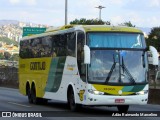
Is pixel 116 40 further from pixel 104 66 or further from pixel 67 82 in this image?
pixel 67 82

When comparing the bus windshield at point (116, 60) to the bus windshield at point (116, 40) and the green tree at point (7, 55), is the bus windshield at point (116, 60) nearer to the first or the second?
the bus windshield at point (116, 40)

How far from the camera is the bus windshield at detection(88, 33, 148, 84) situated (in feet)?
61.6

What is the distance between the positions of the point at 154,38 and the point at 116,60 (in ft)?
223

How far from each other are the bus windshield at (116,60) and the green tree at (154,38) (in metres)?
60.8

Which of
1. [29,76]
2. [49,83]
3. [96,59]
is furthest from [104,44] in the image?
[29,76]

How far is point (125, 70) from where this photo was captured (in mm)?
18922

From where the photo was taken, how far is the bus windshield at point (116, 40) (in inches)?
754

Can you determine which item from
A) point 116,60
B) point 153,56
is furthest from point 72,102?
point 153,56

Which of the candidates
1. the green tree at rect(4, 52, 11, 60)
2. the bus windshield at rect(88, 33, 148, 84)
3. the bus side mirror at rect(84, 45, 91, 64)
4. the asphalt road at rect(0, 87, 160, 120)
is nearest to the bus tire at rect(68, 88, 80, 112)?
the asphalt road at rect(0, 87, 160, 120)

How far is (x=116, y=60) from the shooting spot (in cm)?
1894

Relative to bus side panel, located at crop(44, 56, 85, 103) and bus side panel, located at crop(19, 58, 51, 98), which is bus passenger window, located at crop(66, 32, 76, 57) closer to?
bus side panel, located at crop(44, 56, 85, 103)

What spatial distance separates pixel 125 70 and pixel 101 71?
86 centimetres

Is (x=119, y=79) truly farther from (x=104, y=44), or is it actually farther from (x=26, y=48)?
(x=26, y=48)

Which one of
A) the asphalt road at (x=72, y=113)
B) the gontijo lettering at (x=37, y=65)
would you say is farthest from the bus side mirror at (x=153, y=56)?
the gontijo lettering at (x=37, y=65)
